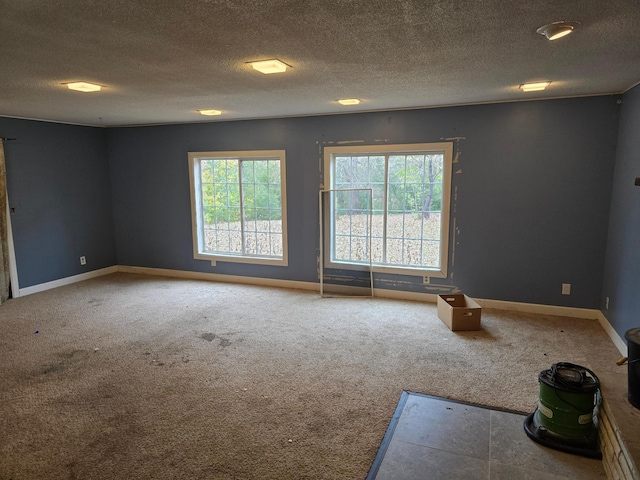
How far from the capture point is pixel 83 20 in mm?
1904

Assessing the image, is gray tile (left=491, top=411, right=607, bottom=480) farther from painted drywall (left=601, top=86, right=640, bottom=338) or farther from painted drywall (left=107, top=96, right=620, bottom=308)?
painted drywall (left=107, top=96, right=620, bottom=308)

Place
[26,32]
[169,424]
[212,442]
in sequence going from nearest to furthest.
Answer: [26,32]
[212,442]
[169,424]

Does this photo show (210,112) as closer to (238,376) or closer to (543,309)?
(238,376)

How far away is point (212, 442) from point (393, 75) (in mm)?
2871

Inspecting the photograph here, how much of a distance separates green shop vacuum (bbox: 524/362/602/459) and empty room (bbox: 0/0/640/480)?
0.01 meters

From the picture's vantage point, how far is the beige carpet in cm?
230

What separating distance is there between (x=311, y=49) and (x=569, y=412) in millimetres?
2627

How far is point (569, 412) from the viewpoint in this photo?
2.29 metres

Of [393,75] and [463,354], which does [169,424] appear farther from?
[393,75]

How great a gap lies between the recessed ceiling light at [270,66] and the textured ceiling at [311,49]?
0.22 ft

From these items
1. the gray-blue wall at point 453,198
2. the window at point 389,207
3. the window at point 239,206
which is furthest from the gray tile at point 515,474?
the window at point 239,206

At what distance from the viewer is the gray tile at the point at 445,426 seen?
93.0 inches

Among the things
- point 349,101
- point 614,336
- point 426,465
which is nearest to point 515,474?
point 426,465

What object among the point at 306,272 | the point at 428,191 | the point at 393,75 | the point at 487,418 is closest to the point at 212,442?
the point at 487,418
